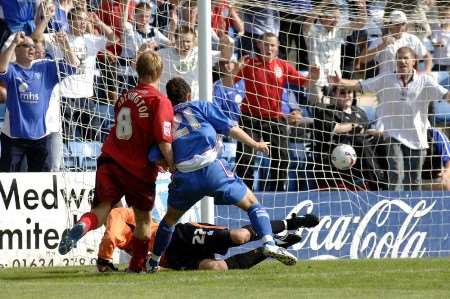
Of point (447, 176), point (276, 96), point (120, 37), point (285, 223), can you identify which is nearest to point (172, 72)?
point (120, 37)

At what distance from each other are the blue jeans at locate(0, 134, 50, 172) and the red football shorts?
3875 millimetres

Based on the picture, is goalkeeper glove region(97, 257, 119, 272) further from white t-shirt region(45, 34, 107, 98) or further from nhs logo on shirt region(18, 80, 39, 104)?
nhs logo on shirt region(18, 80, 39, 104)

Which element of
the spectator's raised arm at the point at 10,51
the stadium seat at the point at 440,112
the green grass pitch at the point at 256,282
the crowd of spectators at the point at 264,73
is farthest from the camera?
the stadium seat at the point at 440,112

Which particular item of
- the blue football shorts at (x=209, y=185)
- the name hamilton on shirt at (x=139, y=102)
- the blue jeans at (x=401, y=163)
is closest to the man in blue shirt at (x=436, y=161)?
the blue jeans at (x=401, y=163)

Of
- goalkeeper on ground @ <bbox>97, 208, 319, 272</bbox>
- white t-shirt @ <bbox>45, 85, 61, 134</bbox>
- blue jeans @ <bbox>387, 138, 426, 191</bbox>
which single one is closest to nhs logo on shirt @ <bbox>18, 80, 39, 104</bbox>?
white t-shirt @ <bbox>45, 85, 61, 134</bbox>

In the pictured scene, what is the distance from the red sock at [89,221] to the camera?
11.0m

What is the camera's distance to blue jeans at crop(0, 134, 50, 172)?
1509 cm

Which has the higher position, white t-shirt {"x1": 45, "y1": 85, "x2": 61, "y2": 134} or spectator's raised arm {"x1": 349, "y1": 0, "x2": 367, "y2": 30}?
spectator's raised arm {"x1": 349, "y1": 0, "x2": 367, "y2": 30}

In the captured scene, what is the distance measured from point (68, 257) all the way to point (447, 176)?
5.26 metres

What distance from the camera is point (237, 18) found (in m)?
15.5

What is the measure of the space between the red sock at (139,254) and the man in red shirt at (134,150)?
0.23 metres

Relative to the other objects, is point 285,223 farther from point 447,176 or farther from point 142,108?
point 447,176

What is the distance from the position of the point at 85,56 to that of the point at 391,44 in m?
4.24

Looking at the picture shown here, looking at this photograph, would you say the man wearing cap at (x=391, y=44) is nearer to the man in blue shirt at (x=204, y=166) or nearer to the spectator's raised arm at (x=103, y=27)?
the spectator's raised arm at (x=103, y=27)
